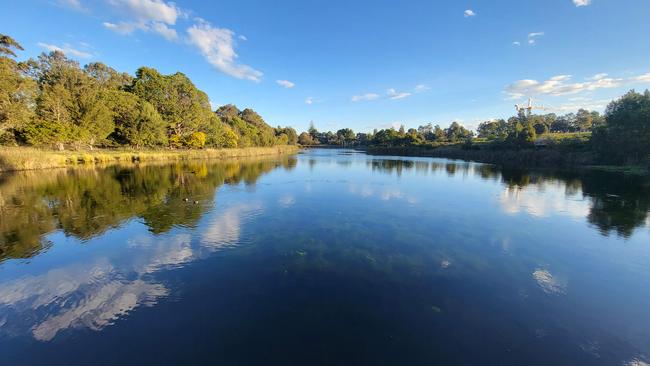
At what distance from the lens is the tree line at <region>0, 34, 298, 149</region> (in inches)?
1270

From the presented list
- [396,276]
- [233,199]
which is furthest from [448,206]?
[233,199]

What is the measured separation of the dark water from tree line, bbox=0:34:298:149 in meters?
27.3

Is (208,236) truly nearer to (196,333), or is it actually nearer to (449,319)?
(196,333)

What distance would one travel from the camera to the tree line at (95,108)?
3225 centimetres

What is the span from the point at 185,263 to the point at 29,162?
1325 inches

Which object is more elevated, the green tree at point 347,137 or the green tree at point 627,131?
the green tree at point 347,137

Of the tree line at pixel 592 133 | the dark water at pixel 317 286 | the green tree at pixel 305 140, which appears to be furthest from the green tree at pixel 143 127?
the green tree at pixel 305 140

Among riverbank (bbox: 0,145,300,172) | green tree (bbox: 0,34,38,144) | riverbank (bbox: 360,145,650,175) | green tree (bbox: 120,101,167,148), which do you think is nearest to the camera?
riverbank (bbox: 0,145,300,172)

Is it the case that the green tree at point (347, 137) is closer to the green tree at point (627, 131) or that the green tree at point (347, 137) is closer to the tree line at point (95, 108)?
the tree line at point (95, 108)

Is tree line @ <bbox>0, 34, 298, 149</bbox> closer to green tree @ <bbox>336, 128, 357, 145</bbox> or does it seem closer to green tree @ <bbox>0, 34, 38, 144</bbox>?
green tree @ <bbox>0, 34, 38, 144</bbox>

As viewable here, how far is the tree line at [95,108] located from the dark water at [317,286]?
27291 mm

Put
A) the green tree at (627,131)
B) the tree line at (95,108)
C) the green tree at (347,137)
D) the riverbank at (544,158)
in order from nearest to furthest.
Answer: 1. the tree line at (95,108)
2. the green tree at (627,131)
3. the riverbank at (544,158)
4. the green tree at (347,137)

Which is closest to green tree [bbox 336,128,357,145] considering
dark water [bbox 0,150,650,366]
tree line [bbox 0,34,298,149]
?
tree line [bbox 0,34,298,149]

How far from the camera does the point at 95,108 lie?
4181cm
